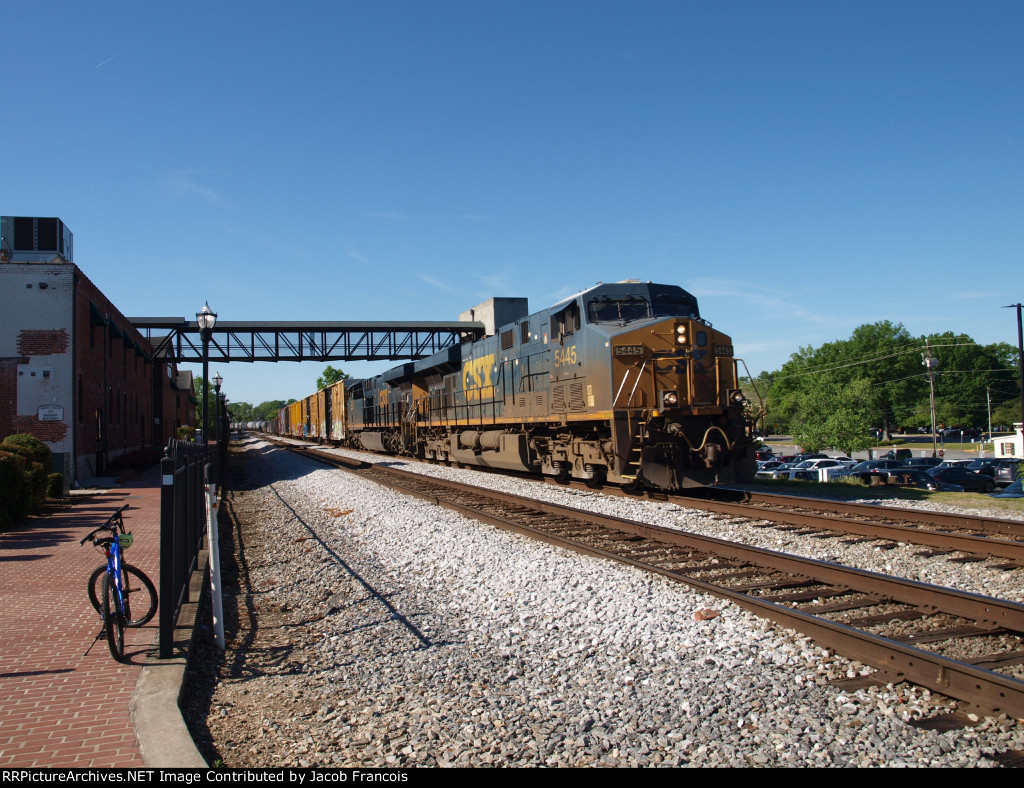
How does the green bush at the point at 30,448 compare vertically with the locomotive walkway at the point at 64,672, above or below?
above

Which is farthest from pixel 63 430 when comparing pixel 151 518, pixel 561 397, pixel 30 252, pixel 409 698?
pixel 409 698

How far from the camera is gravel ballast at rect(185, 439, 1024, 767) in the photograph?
375cm

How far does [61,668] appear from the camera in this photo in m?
4.91

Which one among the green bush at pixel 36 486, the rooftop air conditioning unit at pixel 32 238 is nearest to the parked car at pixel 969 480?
the green bush at pixel 36 486

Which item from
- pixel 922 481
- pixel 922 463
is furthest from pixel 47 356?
pixel 922 463

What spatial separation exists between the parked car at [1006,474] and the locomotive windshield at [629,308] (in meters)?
22.2

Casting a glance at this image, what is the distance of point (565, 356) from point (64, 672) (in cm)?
1070

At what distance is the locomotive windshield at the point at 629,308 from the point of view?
43.7 feet

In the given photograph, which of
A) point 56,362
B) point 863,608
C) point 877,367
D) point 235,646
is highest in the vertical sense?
point 877,367

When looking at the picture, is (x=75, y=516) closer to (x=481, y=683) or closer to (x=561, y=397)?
(x=561, y=397)

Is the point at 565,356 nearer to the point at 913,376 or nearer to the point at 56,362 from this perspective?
the point at 56,362

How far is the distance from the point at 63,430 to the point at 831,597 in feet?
70.0

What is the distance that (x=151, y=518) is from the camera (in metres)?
13.1

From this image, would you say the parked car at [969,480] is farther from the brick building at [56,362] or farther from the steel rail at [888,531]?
the brick building at [56,362]
